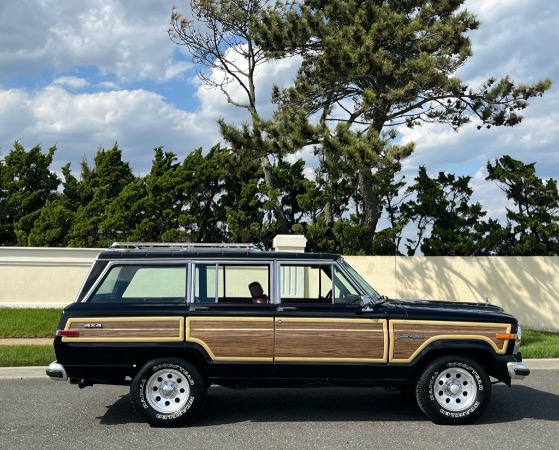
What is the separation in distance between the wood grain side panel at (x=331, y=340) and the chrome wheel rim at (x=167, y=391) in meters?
1.12

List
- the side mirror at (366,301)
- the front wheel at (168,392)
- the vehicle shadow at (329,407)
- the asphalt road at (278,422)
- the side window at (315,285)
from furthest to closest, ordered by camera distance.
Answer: the vehicle shadow at (329,407)
the side window at (315,285)
the side mirror at (366,301)
the front wheel at (168,392)
the asphalt road at (278,422)

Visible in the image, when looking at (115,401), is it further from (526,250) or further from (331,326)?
(526,250)

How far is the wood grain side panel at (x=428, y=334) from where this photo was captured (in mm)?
7668

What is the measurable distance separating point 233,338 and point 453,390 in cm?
258

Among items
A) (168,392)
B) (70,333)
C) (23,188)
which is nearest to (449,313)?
(168,392)

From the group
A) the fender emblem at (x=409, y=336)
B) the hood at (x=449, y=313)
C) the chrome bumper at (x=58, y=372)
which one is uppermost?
the hood at (x=449, y=313)

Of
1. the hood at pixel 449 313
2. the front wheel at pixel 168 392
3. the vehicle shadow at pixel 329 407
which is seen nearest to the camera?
the front wheel at pixel 168 392

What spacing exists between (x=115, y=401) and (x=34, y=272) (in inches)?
466

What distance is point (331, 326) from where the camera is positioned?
25.1ft

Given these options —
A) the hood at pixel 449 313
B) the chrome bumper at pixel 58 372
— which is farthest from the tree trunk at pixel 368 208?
the chrome bumper at pixel 58 372

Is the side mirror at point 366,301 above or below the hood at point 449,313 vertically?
above

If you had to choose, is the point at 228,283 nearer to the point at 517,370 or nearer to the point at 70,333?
the point at 70,333

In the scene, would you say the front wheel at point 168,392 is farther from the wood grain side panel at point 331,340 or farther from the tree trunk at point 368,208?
the tree trunk at point 368,208

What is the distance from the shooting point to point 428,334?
7.70 m
